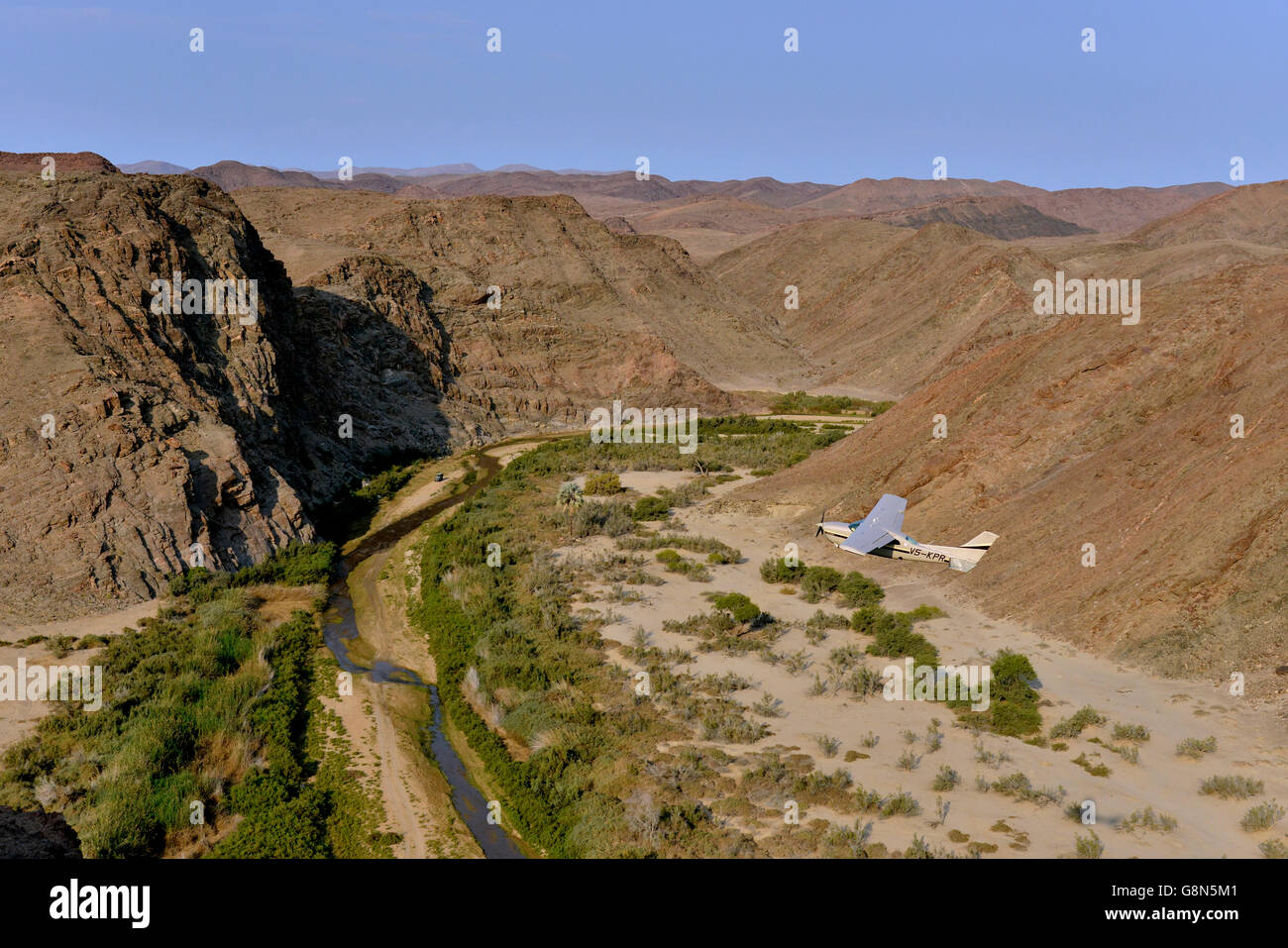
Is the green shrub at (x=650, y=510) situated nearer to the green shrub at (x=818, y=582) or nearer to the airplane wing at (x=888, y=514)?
the airplane wing at (x=888, y=514)

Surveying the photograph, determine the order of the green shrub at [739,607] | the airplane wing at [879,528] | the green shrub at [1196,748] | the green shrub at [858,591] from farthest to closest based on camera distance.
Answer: the airplane wing at [879,528], the green shrub at [858,591], the green shrub at [739,607], the green shrub at [1196,748]

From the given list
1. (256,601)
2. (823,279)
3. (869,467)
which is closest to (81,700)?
(256,601)

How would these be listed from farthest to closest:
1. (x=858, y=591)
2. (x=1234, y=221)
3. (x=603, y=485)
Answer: (x=1234, y=221), (x=603, y=485), (x=858, y=591)

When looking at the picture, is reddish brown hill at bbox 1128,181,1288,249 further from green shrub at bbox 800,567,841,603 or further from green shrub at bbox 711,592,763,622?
green shrub at bbox 711,592,763,622

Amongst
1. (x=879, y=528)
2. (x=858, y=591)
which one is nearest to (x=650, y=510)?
(x=879, y=528)

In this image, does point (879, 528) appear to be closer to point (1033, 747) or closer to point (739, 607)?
point (739, 607)

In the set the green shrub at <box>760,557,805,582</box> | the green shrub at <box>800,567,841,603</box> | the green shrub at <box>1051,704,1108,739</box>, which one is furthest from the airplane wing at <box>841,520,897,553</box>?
the green shrub at <box>1051,704,1108,739</box>

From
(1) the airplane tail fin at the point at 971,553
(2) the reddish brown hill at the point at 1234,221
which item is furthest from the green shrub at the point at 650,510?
(2) the reddish brown hill at the point at 1234,221
